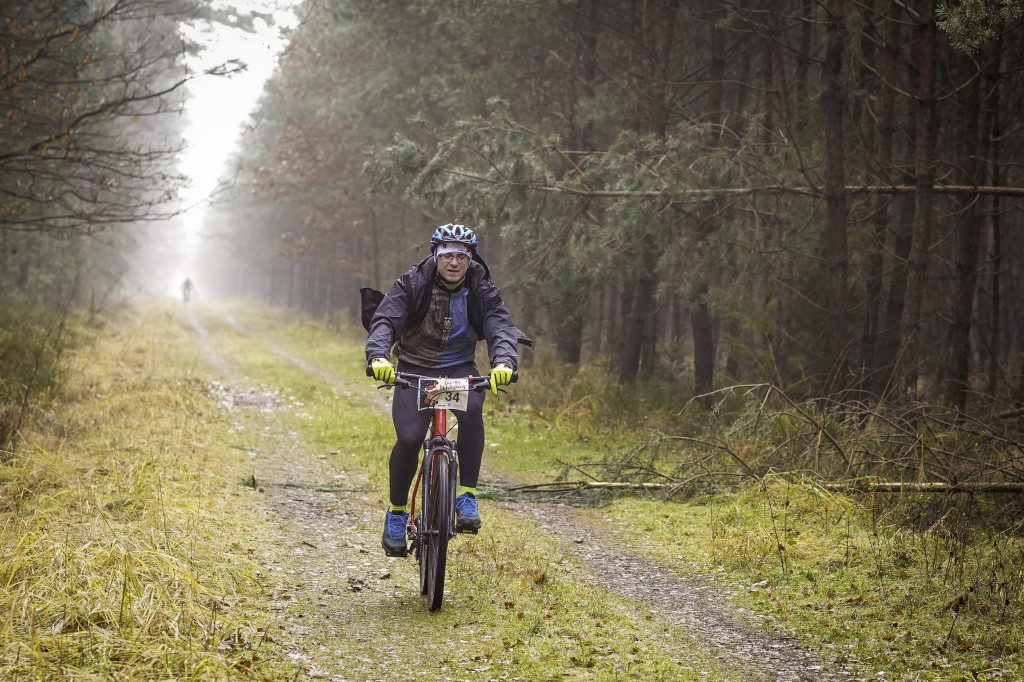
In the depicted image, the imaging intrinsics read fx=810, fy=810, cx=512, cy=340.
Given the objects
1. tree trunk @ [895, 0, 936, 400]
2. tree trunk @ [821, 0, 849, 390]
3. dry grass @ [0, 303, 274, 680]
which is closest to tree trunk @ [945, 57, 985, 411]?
tree trunk @ [895, 0, 936, 400]

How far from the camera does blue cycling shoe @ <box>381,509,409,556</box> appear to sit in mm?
5875

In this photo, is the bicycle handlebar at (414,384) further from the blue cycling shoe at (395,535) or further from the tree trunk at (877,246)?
the tree trunk at (877,246)

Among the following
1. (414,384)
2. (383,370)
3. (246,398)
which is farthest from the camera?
(246,398)

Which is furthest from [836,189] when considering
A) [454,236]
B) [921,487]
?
[454,236]

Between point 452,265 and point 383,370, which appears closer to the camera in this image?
point 383,370

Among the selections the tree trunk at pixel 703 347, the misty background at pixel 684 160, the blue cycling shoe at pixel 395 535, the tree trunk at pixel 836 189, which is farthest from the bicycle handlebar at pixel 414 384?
the tree trunk at pixel 703 347

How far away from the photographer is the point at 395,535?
5902 millimetres

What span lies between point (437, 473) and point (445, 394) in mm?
538

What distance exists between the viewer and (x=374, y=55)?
20312 millimetres

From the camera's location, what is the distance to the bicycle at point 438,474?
5316mm

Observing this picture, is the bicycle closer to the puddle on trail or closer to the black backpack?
the black backpack

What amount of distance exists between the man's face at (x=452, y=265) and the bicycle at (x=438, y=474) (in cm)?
80

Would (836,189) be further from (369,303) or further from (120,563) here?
(120,563)

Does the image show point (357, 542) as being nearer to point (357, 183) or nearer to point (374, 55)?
point (374, 55)
